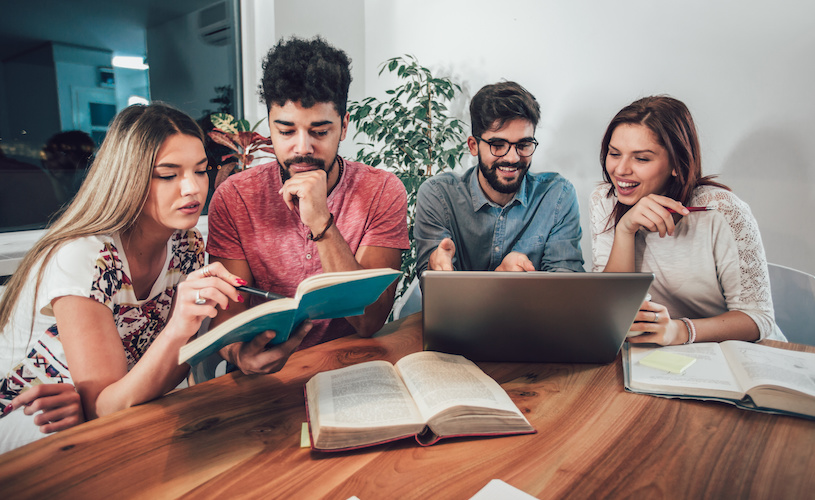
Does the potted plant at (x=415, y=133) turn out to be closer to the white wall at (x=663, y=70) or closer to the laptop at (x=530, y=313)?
the white wall at (x=663, y=70)

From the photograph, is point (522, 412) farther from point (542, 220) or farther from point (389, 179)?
point (542, 220)

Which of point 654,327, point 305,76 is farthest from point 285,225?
point 654,327

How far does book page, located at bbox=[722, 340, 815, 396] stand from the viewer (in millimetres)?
799

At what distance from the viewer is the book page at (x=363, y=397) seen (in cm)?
69

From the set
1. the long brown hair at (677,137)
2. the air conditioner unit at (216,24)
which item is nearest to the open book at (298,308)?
the long brown hair at (677,137)

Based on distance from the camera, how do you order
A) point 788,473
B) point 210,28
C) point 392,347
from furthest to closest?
point 210,28, point 392,347, point 788,473

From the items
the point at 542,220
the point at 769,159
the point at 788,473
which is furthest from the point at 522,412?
the point at 769,159

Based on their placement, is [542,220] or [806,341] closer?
[806,341]

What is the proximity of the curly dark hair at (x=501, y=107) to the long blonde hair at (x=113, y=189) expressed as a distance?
982 millimetres

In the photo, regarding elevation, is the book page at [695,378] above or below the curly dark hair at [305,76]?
below

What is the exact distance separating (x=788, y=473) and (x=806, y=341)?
3.47 ft

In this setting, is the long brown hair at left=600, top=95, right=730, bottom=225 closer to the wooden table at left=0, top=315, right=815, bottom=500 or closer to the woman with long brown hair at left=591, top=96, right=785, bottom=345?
the woman with long brown hair at left=591, top=96, right=785, bottom=345

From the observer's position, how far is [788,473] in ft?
2.11

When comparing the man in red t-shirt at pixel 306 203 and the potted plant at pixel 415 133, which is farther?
the potted plant at pixel 415 133
